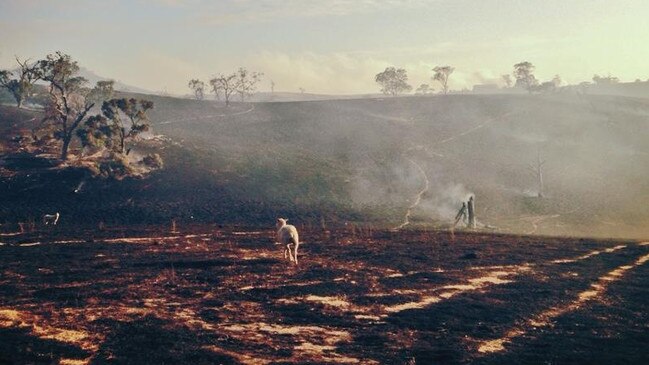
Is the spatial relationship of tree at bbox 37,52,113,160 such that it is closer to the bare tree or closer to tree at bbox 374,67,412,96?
the bare tree

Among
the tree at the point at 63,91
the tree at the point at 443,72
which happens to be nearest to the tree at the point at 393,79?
the tree at the point at 443,72

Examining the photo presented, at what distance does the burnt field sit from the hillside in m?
17.8

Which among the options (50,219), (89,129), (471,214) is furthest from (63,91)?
(471,214)

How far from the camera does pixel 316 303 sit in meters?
21.5

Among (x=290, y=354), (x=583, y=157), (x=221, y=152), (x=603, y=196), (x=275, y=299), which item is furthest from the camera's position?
(x=583, y=157)

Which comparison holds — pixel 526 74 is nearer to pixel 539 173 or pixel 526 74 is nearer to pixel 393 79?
pixel 393 79

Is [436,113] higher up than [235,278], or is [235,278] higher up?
[436,113]

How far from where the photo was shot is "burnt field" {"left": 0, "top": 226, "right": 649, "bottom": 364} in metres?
15.8

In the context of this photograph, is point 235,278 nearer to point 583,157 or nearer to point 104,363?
point 104,363

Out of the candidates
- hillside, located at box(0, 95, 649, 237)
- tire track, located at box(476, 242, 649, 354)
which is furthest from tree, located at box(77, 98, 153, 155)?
tire track, located at box(476, 242, 649, 354)

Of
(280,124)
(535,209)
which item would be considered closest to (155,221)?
(535,209)

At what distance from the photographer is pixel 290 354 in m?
15.4

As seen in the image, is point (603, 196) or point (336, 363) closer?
point (336, 363)

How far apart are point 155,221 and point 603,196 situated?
6200cm
